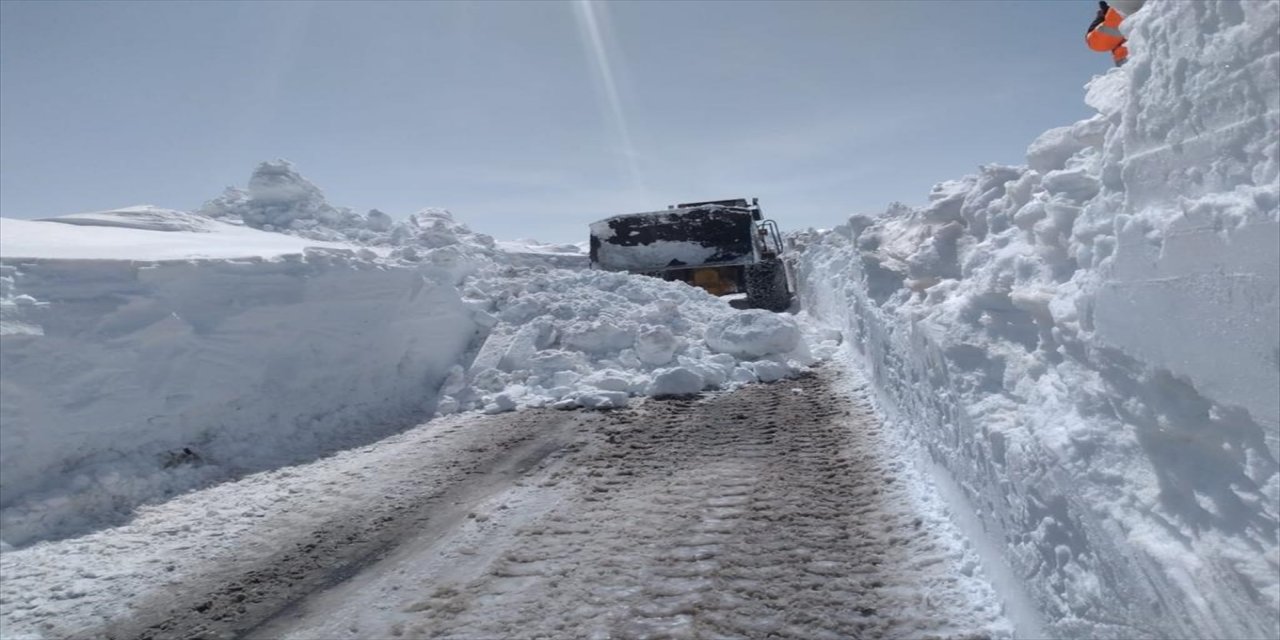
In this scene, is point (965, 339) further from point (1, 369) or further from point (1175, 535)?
point (1, 369)

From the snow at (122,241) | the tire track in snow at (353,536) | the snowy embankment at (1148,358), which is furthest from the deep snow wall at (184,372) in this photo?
the snowy embankment at (1148,358)

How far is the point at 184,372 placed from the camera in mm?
6723

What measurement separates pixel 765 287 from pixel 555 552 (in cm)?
1152

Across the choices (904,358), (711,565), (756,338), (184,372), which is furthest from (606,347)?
(711,565)

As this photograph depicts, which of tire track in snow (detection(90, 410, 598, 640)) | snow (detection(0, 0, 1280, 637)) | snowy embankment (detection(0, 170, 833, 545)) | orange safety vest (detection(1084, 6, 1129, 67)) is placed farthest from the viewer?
snowy embankment (detection(0, 170, 833, 545))

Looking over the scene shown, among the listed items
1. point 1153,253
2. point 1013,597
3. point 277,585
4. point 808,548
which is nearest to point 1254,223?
point 1153,253

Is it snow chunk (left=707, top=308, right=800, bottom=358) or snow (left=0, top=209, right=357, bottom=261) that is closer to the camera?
snow (left=0, top=209, right=357, bottom=261)

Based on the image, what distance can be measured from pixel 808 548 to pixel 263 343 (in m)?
6.02

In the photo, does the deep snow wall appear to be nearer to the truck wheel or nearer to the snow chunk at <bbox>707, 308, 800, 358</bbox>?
the snow chunk at <bbox>707, 308, 800, 358</bbox>

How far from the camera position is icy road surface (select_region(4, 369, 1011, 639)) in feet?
11.8

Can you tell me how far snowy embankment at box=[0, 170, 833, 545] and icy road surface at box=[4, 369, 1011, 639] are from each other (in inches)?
29.9

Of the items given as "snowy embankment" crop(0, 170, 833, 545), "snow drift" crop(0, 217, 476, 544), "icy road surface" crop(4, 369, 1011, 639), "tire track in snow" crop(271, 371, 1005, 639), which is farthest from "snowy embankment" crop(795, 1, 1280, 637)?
"snow drift" crop(0, 217, 476, 544)

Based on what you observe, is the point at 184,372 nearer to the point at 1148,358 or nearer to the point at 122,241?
the point at 122,241

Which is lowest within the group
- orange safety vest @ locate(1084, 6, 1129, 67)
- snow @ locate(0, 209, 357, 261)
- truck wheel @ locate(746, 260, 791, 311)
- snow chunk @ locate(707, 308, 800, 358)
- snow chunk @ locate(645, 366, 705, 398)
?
snow chunk @ locate(645, 366, 705, 398)
